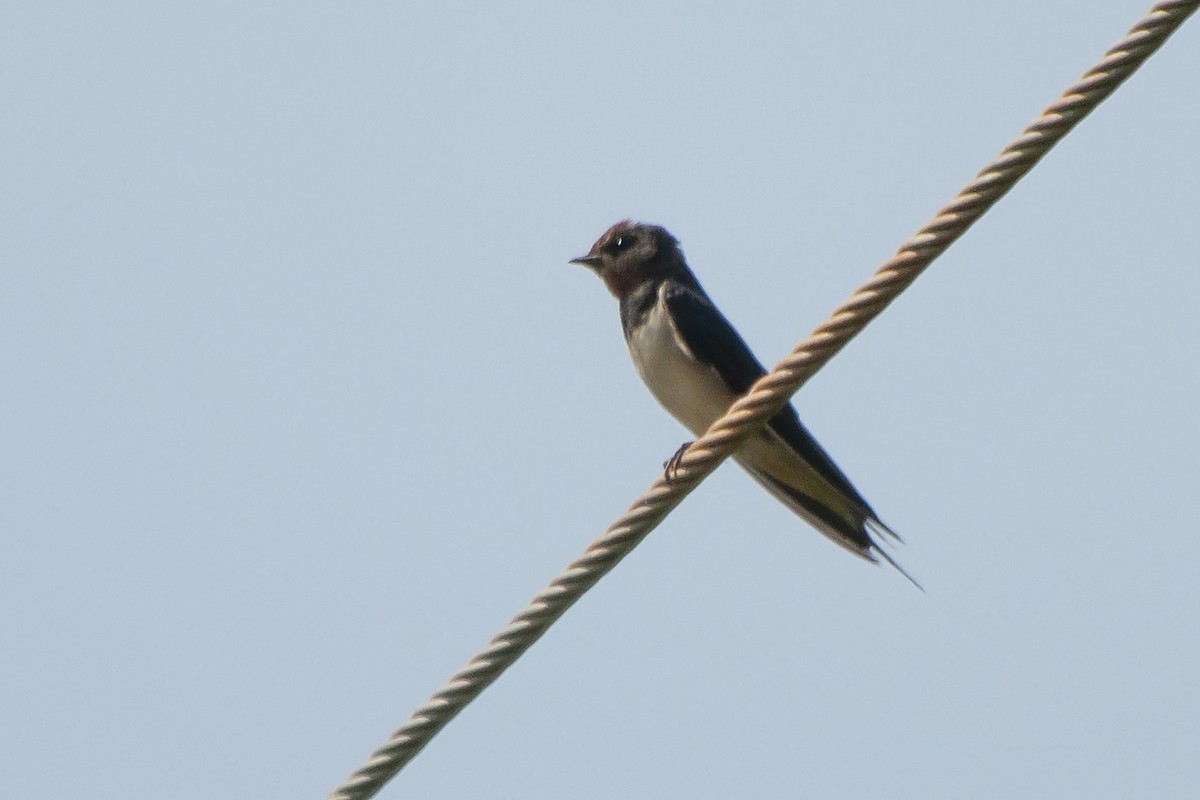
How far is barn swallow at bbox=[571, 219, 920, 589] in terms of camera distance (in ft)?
17.0

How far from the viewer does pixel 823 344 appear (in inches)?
126

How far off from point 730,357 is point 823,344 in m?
2.38

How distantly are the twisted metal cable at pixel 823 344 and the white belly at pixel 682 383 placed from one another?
2.16 metres

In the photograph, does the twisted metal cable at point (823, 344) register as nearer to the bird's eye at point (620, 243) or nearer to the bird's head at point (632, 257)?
the bird's head at point (632, 257)

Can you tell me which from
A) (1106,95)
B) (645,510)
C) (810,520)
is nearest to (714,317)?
(810,520)

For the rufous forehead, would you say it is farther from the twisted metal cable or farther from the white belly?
the twisted metal cable

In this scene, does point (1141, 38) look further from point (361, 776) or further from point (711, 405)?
point (711, 405)

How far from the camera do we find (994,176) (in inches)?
119

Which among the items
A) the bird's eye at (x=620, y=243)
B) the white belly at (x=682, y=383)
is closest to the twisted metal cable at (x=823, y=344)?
the white belly at (x=682, y=383)

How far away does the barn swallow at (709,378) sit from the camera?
204 inches

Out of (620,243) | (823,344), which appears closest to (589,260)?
(620,243)

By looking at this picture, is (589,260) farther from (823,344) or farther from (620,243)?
(823,344)

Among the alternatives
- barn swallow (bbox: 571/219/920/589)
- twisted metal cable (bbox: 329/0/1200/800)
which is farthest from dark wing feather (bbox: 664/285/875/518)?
twisted metal cable (bbox: 329/0/1200/800)

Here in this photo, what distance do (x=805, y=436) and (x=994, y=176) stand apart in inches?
90.0
